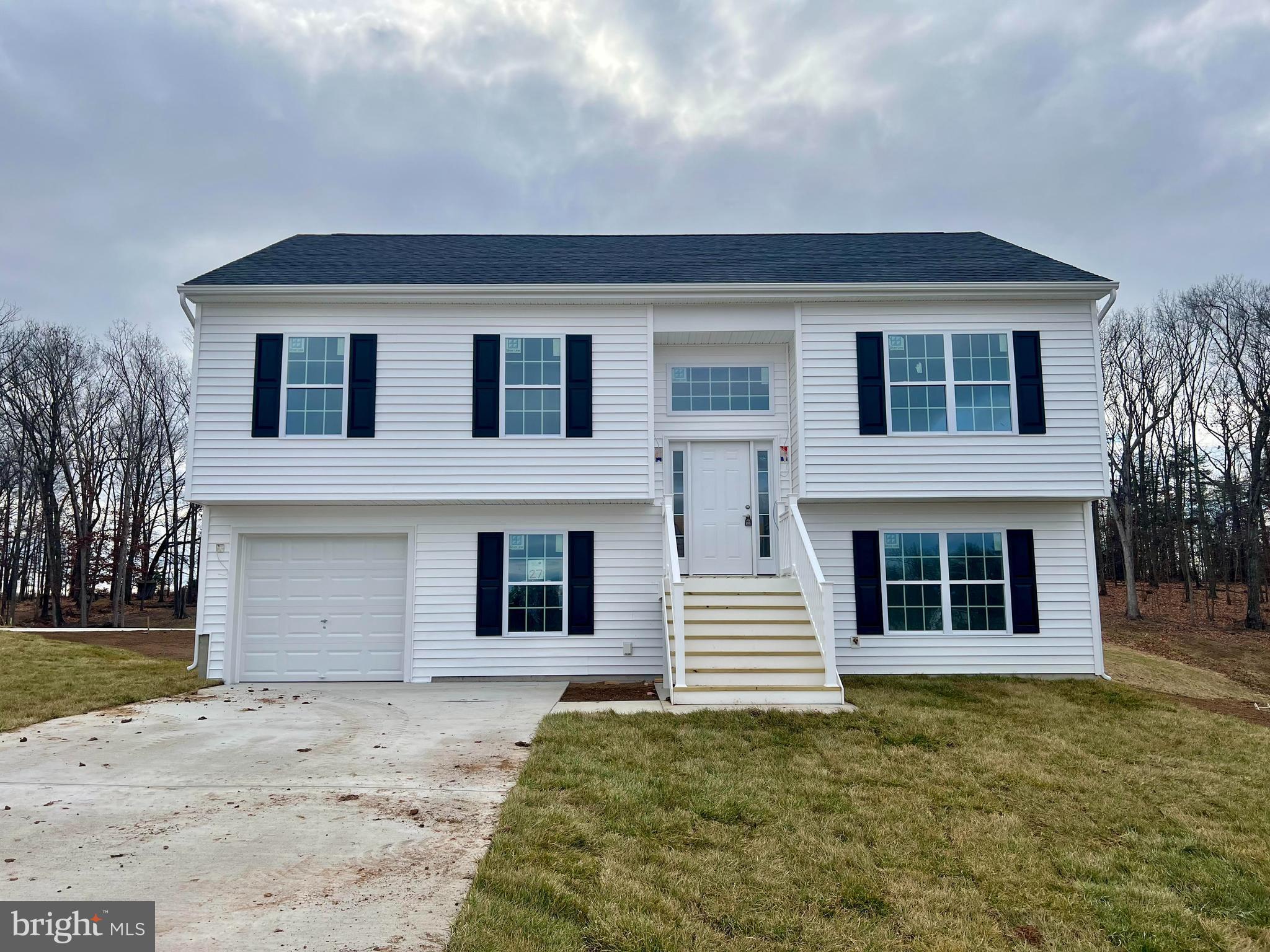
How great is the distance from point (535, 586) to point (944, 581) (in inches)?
228

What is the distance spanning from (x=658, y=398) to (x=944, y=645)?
17.5 feet

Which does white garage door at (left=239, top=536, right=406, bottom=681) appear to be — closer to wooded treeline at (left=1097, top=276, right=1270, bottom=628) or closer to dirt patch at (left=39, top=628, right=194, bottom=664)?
dirt patch at (left=39, top=628, right=194, bottom=664)

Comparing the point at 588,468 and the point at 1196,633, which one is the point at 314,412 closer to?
the point at 588,468

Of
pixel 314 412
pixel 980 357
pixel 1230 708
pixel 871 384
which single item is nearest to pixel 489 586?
pixel 314 412

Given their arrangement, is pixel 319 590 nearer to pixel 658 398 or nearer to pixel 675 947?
pixel 658 398

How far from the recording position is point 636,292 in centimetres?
1014

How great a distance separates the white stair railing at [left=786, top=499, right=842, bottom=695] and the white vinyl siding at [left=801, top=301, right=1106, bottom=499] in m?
0.74

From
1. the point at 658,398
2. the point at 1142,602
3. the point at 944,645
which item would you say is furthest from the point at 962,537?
the point at 1142,602

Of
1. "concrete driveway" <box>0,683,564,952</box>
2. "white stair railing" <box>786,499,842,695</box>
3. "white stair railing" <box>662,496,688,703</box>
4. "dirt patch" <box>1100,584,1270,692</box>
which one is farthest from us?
"dirt patch" <box>1100,584,1270,692</box>

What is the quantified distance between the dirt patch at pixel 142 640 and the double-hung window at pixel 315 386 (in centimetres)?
989

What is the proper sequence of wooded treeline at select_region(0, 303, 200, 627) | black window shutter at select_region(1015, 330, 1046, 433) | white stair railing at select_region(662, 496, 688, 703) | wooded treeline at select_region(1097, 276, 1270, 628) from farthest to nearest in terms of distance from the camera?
wooded treeline at select_region(0, 303, 200, 627), wooded treeline at select_region(1097, 276, 1270, 628), black window shutter at select_region(1015, 330, 1046, 433), white stair railing at select_region(662, 496, 688, 703)

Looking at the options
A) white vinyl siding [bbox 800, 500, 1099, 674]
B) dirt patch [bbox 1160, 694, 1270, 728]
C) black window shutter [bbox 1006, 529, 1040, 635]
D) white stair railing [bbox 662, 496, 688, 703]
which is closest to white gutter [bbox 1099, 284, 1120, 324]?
white vinyl siding [bbox 800, 500, 1099, 674]

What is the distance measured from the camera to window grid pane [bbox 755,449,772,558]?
10680 millimetres

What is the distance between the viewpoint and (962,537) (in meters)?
10.4
